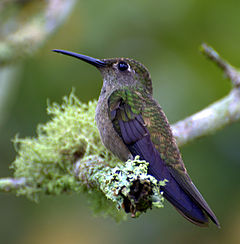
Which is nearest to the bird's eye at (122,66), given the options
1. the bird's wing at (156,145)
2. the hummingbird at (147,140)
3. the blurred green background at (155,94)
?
the hummingbird at (147,140)

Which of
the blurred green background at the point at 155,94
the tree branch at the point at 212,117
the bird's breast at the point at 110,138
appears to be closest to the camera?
the bird's breast at the point at 110,138

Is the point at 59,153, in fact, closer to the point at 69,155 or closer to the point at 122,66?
the point at 69,155

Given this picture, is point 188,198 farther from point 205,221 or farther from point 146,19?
point 146,19

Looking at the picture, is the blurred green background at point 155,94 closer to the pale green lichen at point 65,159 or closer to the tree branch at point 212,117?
the tree branch at point 212,117

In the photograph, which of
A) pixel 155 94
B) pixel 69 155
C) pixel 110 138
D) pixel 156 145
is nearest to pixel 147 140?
pixel 156 145

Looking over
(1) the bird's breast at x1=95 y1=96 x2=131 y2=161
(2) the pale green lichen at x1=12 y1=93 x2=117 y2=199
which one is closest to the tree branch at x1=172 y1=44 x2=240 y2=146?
(1) the bird's breast at x1=95 y1=96 x2=131 y2=161

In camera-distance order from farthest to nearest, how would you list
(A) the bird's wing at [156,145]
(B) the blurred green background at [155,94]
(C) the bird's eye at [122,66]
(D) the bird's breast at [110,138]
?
(B) the blurred green background at [155,94] → (C) the bird's eye at [122,66] → (D) the bird's breast at [110,138] → (A) the bird's wing at [156,145]

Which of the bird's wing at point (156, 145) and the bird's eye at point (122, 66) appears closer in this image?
the bird's wing at point (156, 145)
